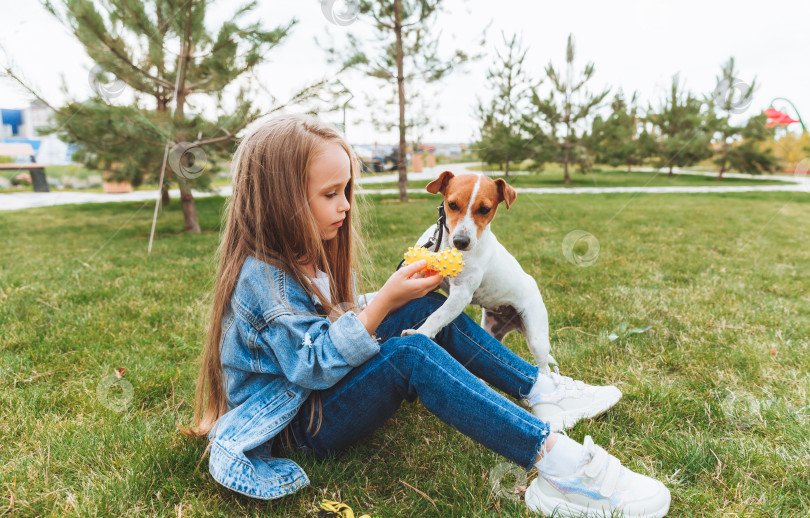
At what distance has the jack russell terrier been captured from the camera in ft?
5.66

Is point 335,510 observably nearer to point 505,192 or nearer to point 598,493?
point 598,493

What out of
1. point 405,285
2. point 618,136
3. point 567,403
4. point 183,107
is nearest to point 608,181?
point 618,136

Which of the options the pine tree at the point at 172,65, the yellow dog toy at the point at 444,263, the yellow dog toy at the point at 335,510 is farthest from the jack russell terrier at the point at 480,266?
the pine tree at the point at 172,65

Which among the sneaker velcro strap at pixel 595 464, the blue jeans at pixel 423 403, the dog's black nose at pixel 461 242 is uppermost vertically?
the dog's black nose at pixel 461 242

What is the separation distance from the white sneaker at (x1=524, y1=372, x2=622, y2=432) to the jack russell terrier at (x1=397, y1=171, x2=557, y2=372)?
0.47 ft

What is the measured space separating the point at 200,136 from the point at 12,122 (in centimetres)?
345

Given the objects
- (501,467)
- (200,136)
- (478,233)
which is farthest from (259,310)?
(200,136)

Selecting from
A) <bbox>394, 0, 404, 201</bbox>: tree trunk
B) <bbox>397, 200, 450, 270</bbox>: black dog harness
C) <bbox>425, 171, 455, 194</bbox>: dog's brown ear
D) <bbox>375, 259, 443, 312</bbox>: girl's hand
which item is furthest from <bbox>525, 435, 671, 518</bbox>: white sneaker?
<bbox>394, 0, 404, 201</bbox>: tree trunk

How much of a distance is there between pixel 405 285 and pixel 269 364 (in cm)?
50

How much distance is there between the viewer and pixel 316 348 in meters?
1.50

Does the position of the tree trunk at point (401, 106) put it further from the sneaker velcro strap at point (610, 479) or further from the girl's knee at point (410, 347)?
the sneaker velcro strap at point (610, 479)

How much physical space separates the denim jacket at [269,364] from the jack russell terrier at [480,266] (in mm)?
352

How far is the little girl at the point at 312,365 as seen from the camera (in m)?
1.51

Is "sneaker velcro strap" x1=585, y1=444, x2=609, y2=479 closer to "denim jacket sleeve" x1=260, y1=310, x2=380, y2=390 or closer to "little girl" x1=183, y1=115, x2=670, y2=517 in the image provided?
"little girl" x1=183, y1=115, x2=670, y2=517
